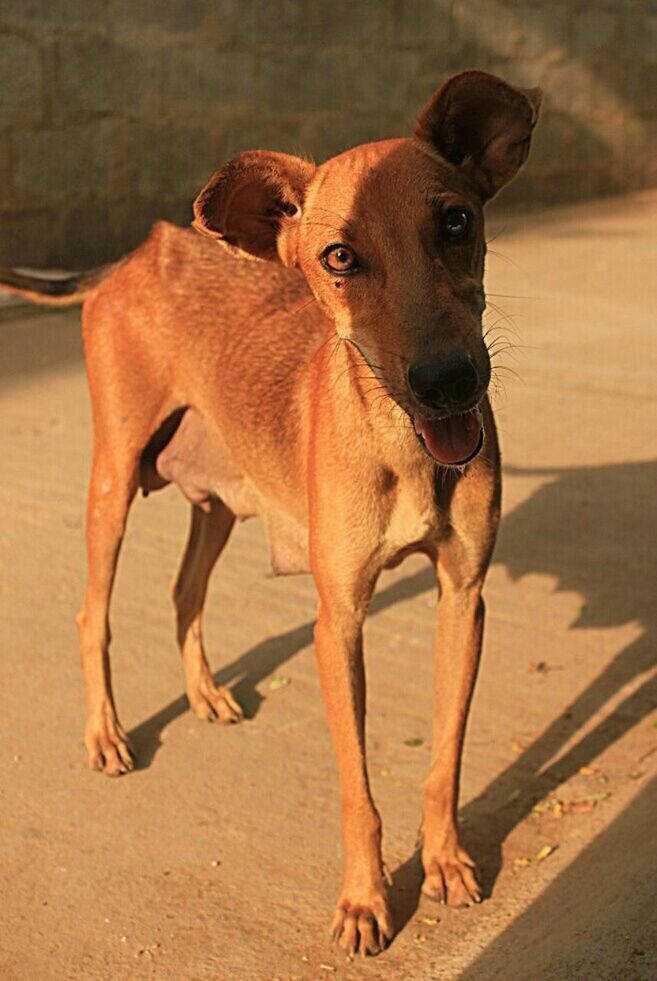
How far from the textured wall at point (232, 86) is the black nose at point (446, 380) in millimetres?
7537

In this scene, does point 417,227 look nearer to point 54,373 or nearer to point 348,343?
point 348,343

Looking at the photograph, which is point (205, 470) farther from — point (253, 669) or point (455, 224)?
point (455, 224)

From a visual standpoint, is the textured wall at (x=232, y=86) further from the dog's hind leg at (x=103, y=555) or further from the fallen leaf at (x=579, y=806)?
the fallen leaf at (x=579, y=806)

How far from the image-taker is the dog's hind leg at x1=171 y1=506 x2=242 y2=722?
4758 mm

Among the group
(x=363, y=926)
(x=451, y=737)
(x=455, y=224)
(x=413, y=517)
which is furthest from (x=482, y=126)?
(x=363, y=926)

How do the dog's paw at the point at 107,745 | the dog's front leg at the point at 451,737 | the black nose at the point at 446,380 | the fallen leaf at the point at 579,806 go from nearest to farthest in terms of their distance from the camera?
the black nose at the point at 446,380 → the dog's front leg at the point at 451,737 → the fallen leaf at the point at 579,806 → the dog's paw at the point at 107,745

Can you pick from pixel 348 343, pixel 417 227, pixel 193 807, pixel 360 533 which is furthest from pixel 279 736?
pixel 417 227

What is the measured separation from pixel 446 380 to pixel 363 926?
1.43 meters

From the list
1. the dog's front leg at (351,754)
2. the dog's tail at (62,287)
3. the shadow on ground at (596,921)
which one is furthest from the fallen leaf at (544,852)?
the dog's tail at (62,287)

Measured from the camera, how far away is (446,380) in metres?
3.05

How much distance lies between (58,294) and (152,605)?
1298mm

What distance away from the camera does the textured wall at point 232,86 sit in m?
10.1

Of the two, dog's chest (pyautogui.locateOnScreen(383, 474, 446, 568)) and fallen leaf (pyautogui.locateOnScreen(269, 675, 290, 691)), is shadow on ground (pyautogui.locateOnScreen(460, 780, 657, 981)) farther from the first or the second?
fallen leaf (pyautogui.locateOnScreen(269, 675, 290, 691))

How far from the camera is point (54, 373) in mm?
8445
